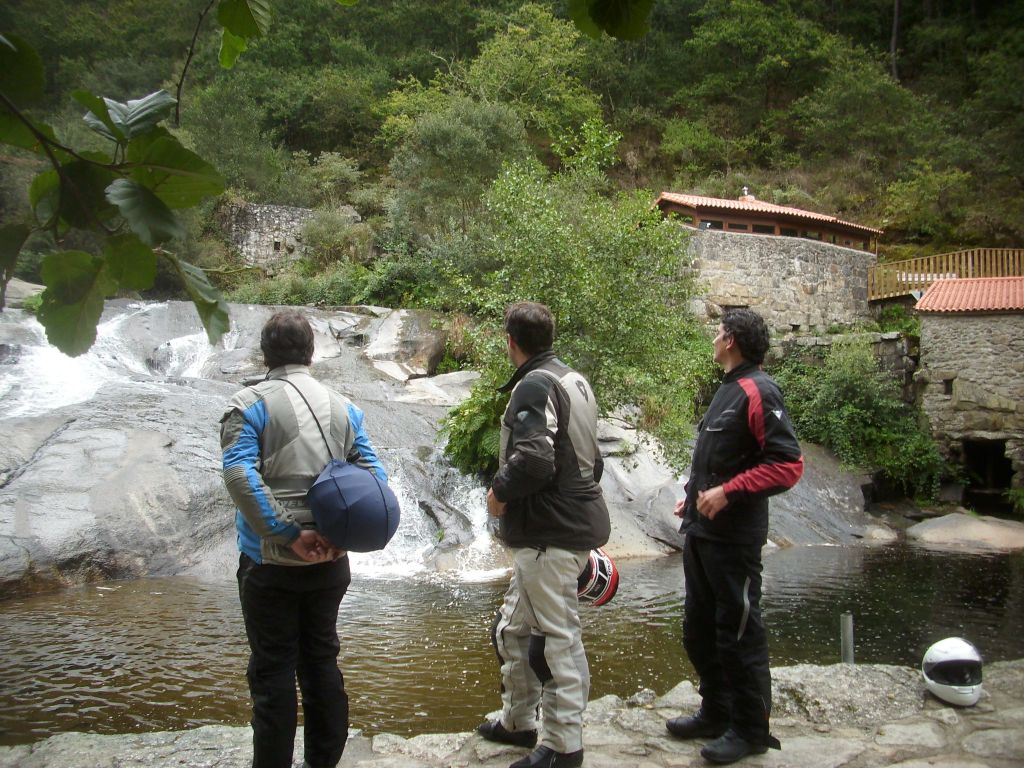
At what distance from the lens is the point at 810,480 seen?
43.2 feet

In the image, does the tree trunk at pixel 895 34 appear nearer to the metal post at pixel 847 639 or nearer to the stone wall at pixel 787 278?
the stone wall at pixel 787 278

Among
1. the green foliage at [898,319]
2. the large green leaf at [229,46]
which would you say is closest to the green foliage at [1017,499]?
the green foliage at [898,319]

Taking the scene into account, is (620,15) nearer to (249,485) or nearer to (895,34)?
(249,485)

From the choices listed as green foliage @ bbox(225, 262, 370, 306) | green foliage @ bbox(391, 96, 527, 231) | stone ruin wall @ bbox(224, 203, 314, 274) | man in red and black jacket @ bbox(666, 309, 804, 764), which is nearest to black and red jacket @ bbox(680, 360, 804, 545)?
man in red and black jacket @ bbox(666, 309, 804, 764)

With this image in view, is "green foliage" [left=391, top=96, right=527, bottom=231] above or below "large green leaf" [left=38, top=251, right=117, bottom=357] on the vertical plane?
above

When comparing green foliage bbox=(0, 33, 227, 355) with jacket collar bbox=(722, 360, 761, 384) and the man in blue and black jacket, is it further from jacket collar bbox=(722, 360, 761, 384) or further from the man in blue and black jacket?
jacket collar bbox=(722, 360, 761, 384)

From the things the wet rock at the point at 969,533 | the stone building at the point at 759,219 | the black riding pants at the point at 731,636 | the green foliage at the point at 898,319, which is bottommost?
the wet rock at the point at 969,533

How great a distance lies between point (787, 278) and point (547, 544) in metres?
18.9

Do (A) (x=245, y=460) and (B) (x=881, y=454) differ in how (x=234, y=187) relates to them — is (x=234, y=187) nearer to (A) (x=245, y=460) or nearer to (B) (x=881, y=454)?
(B) (x=881, y=454)

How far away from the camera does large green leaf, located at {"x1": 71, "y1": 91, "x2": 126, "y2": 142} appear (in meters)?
1.00

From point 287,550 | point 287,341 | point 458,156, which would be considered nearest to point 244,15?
A: point 287,341

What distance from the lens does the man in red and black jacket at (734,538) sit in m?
2.62

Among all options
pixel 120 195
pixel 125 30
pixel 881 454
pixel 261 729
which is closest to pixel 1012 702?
pixel 261 729

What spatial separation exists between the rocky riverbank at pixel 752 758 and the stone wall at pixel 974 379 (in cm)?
1322
